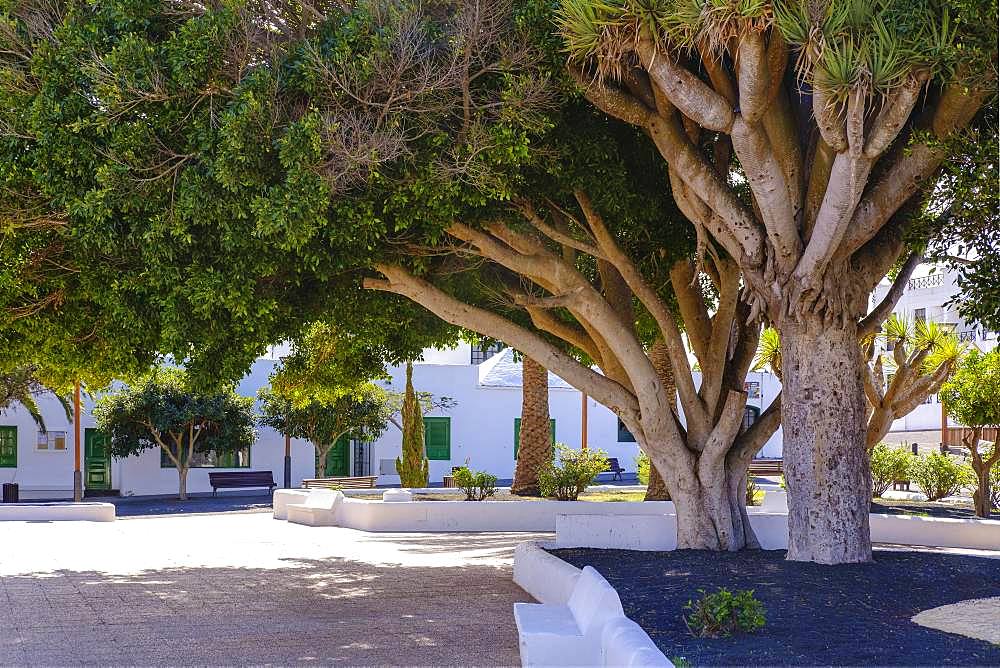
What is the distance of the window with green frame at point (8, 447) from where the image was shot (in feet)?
102

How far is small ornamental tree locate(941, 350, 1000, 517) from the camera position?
1791 cm

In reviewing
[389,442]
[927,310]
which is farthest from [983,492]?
[927,310]

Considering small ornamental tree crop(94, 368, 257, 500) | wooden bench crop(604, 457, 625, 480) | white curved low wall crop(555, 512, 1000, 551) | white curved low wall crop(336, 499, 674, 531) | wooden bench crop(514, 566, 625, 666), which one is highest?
small ornamental tree crop(94, 368, 257, 500)

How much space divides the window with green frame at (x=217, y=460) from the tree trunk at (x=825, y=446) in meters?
23.6

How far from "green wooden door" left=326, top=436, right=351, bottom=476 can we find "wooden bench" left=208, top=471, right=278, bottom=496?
2.75 meters

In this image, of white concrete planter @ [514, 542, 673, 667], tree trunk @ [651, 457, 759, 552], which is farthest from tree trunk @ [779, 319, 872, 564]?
white concrete planter @ [514, 542, 673, 667]

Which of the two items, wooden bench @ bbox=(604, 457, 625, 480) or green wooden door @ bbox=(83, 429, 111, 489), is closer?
green wooden door @ bbox=(83, 429, 111, 489)

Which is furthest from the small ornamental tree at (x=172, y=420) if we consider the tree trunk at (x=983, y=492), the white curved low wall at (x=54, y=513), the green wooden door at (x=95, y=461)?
the tree trunk at (x=983, y=492)

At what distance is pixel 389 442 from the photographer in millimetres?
→ 35156

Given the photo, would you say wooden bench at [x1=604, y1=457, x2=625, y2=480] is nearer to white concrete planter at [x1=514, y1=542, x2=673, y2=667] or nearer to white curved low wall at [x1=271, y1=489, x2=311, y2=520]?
white curved low wall at [x1=271, y1=489, x2=311, y2=520]

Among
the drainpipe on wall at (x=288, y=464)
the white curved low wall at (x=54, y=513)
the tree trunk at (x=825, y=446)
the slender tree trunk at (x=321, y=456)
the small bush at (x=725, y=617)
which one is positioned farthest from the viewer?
the drainpipe on wall at (x=288, y=464)

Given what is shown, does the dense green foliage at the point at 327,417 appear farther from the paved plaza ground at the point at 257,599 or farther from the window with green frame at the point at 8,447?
the paved plaza ground at the point at 257,599

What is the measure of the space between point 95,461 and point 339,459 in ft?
23.3

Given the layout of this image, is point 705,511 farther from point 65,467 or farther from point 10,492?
point 65,467
